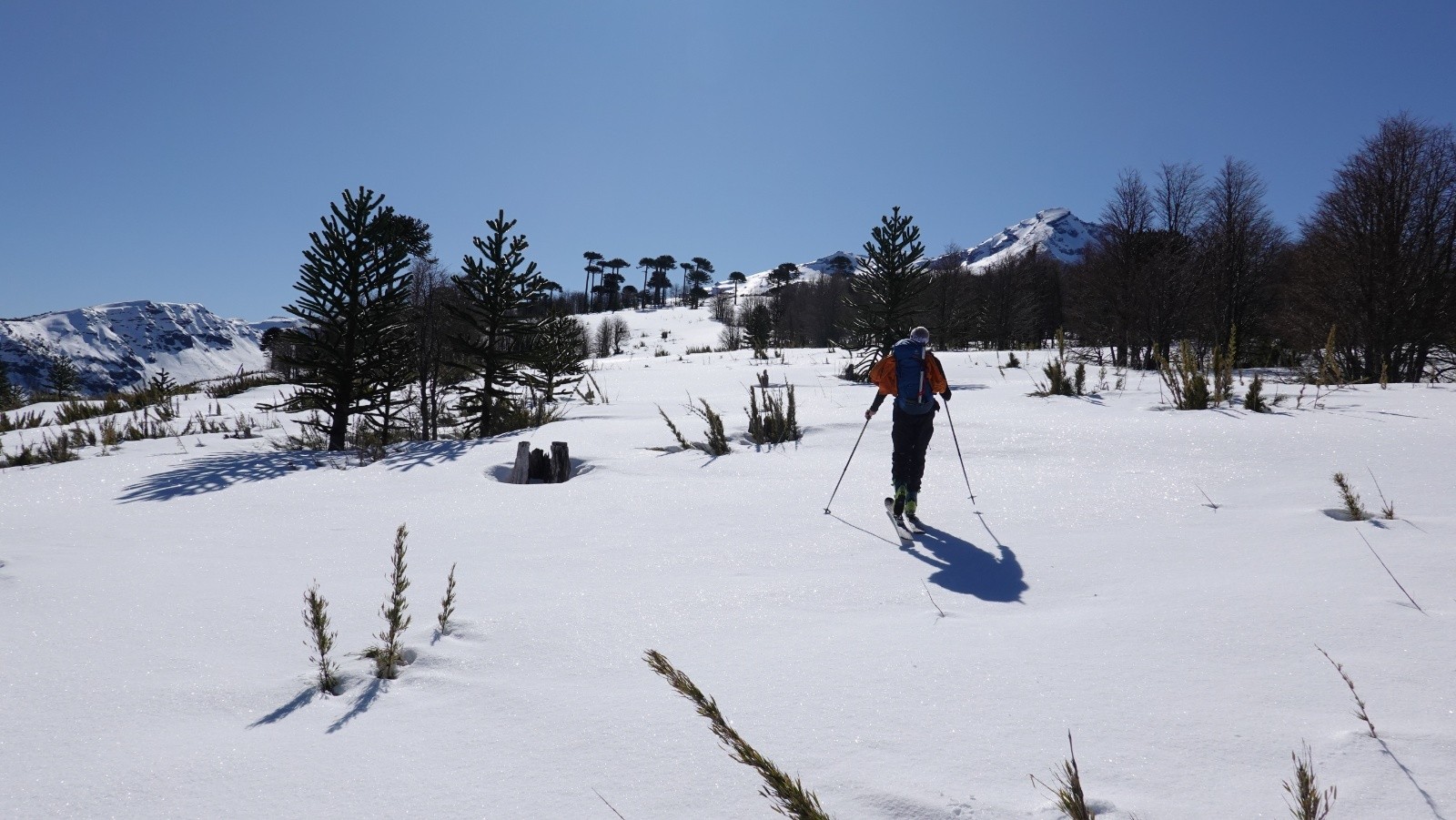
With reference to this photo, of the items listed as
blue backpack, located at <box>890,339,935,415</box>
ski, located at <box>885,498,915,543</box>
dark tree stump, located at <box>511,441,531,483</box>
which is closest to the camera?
ski, located at <box>885,498,915,543</box>

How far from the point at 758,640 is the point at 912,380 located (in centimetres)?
287

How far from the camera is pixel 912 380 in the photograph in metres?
4.71

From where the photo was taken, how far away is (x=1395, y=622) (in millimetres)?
2127

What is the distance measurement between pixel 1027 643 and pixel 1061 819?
3.29 feet

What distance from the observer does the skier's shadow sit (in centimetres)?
297

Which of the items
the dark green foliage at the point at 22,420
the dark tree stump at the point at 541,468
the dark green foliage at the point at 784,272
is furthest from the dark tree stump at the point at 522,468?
the dark green foliage at the point at 784,272

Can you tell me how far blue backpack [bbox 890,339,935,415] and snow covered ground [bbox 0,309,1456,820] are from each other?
0.75m

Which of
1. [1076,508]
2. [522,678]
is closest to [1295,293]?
[1076,508]

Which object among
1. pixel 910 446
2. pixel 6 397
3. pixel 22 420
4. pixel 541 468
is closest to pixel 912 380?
pixel 910 446

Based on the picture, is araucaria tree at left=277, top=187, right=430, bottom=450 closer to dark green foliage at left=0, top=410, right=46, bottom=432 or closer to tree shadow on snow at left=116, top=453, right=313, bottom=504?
tree shadow on snow at left=116, top=453, right=313, bottom=504

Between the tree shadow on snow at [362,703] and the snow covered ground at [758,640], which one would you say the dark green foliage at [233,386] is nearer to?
the snow covered ground at [758,640]

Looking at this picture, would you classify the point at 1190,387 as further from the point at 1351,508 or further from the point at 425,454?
the point at 425,454

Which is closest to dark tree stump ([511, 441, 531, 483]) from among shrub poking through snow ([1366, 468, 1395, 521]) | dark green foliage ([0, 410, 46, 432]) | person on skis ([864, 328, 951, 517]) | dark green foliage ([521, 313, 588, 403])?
person on skis ([864, 328, 951, 517])

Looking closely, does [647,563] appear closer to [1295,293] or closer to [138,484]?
[138,484]
